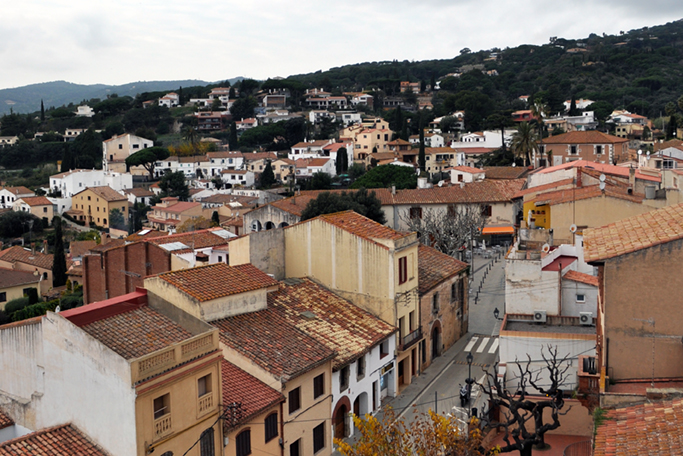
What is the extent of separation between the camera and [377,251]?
93.3 ft

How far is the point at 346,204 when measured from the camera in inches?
2188

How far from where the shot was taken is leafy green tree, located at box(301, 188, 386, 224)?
53906 mm

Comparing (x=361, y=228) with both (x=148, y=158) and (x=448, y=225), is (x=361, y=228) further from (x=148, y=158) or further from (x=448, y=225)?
(x=148, y=158)

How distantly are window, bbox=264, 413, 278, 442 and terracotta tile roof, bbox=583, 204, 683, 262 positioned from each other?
396 inches

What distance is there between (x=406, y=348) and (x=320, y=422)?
22.0 feet

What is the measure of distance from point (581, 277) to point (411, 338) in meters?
7.25

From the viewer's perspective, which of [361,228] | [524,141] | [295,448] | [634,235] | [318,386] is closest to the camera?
[634,235]

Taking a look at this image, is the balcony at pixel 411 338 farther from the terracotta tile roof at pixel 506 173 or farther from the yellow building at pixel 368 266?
the terracotta tile roof at pixel 506 173

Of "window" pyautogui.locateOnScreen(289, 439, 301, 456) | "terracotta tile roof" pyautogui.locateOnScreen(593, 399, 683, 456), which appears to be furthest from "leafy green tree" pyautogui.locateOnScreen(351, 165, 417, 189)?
"terracotta tile roof" pyautogui.locateOnScreen(593, 399, 683, 456)

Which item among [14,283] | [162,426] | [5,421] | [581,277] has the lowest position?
[14,283]

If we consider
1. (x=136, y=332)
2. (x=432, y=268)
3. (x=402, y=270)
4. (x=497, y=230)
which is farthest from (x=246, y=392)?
(x=497, y=230)

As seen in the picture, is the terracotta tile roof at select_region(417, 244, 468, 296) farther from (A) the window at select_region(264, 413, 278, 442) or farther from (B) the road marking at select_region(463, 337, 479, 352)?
(A) the window at select_region(264, 413, 278, 442)

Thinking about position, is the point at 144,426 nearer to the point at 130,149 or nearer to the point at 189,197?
the point at 189,197

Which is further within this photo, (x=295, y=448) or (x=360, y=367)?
(x=360, y=367)
